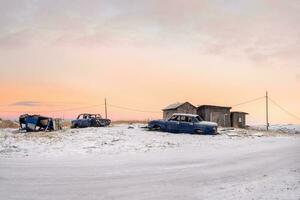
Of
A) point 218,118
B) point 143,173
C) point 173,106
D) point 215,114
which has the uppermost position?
point 173,106

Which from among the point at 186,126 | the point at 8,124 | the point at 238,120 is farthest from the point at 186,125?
the point at 8,124

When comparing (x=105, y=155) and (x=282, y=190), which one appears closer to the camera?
(x=282, y=190)

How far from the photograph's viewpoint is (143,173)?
15.4 meters

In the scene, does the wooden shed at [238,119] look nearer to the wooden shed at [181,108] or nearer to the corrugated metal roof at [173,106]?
the wooden shed at [181,108]

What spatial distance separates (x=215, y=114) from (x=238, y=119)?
15.9ft

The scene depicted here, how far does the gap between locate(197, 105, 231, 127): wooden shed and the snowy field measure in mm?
29726

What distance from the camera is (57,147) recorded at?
2323 centimetres

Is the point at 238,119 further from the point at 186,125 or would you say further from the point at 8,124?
the point at 8,124

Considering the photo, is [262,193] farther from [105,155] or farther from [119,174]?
[105,155]

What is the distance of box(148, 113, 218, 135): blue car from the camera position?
119 ft

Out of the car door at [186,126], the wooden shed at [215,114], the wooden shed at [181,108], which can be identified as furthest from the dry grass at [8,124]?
the car door at [186,126]

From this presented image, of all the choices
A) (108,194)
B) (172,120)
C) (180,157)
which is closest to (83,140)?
(180,157)

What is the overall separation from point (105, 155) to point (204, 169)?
5989 mm

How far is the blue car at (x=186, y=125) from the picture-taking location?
36.2 meters
